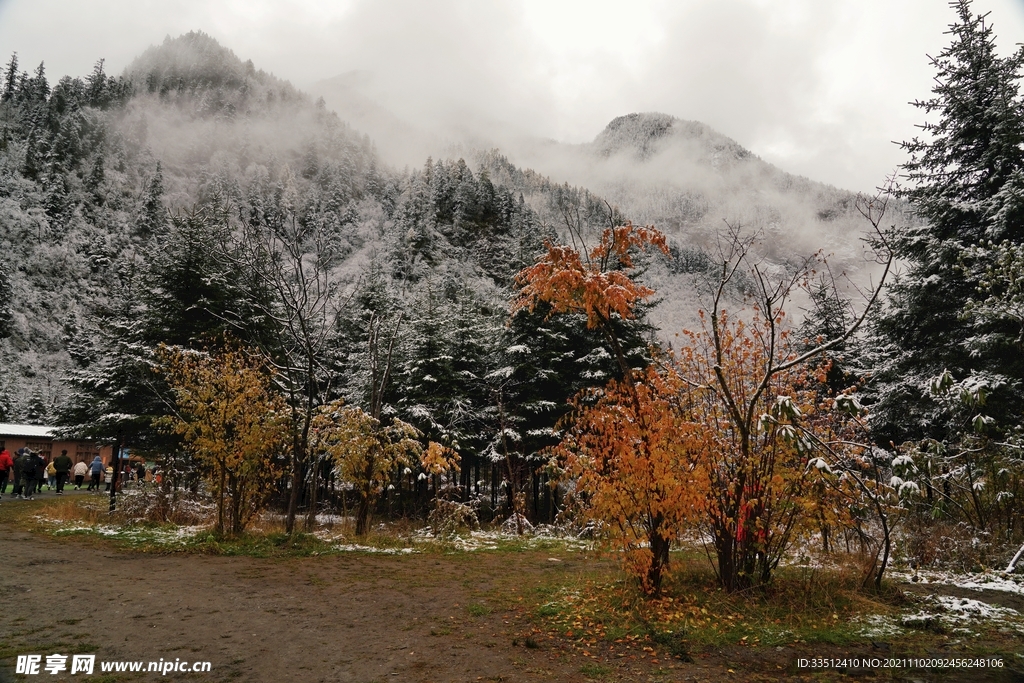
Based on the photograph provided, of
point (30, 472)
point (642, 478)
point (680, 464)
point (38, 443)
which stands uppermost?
point (680, 464)

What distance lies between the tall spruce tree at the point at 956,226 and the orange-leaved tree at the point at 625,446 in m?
9.79

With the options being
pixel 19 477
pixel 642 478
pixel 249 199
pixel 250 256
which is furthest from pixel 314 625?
pixel 249 199

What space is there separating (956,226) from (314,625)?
18389 mm

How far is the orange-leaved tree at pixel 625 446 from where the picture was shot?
641 centimetres

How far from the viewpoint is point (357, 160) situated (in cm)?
12494

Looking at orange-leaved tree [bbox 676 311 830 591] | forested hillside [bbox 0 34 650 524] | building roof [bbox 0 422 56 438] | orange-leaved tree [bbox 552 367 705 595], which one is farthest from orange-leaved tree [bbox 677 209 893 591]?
building roof [bbox 0 422 56 438]

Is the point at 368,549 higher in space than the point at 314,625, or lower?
lower

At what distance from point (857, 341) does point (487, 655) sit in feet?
78.3

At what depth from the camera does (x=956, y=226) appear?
14398 mm

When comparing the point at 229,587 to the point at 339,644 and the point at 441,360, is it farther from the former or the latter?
the point at 441,360

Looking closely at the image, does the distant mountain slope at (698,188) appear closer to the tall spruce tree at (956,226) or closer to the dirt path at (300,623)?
the tall spruce tree at (956,226)

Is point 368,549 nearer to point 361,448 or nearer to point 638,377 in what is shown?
point 361,448

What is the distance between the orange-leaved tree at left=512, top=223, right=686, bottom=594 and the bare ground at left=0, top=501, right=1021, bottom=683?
161 cm

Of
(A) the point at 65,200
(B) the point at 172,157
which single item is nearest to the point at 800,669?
(A) the point at 65,200
